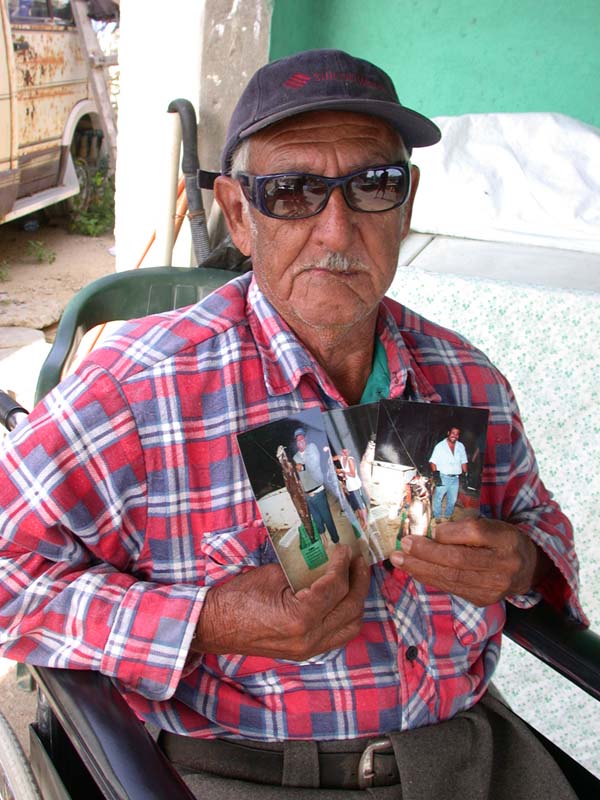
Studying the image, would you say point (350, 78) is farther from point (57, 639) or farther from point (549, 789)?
point (549, 789)

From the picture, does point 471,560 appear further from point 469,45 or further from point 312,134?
point 469,45

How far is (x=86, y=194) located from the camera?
28.9 feet

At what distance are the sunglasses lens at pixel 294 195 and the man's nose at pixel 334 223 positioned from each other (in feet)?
0.05

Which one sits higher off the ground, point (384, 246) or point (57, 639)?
point (384, 246)

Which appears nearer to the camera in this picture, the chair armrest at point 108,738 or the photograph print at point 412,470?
the chair armrest at point 108,738

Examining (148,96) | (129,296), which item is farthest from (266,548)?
(148,96)

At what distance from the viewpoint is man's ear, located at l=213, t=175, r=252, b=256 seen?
4.99 feet

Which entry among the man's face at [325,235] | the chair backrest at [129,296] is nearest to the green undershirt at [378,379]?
the man's face at [325,235]

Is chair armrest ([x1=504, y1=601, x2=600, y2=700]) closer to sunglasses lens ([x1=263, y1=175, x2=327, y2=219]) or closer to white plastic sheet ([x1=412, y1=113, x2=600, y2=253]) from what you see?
sunglasses lens ([x1=263, y1=175, x2=327, y2=219])

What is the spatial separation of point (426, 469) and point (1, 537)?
70cm

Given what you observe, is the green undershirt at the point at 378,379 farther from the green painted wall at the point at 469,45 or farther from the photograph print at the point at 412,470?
the green painted wall at the point at 469,45

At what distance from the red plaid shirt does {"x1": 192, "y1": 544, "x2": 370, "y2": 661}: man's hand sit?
43 mm

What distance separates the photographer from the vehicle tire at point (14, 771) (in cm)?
149

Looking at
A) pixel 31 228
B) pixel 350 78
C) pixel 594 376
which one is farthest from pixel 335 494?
pixel 31 228
